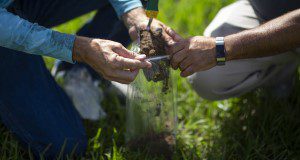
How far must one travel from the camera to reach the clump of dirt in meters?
1.92

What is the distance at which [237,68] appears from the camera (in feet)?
7.49

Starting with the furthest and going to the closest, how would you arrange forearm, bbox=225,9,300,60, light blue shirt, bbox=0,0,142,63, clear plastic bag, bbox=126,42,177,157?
clear plastic bag, bbox=126,42,177,157 → forearm, bbox=225,9,300,60 → light blue shirt, bbox=0,0,142,63

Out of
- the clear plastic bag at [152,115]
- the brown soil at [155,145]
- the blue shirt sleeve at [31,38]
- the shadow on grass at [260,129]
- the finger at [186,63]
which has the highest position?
the blue shirt sleeve at [31,38]

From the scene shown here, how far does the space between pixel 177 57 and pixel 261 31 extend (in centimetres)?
35

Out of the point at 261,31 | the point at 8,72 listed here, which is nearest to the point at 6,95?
the point at 8,72

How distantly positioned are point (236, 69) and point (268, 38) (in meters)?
0.44

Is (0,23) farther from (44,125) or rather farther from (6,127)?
(6,127)

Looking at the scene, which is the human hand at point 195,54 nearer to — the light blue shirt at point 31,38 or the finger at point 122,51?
the finger at point 122,51

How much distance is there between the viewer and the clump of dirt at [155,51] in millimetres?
1915

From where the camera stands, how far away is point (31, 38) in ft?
5.67

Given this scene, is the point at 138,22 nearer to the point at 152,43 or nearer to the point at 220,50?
the point at 152,43

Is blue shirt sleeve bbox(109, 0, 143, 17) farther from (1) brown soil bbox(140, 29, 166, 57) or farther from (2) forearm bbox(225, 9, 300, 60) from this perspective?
(2) forearm bbox(225, 9, 300, 60)

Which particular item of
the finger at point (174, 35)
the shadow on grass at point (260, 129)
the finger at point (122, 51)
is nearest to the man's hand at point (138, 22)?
the finger at point (174, 35)

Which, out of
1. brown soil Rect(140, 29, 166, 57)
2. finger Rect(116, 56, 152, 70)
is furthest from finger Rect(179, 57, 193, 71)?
finger Rect(116, 56, 152, 70)
